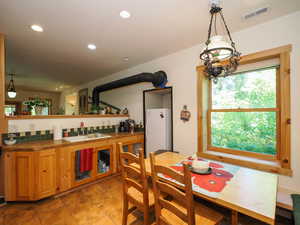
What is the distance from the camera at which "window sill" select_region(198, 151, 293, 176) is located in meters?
1.81

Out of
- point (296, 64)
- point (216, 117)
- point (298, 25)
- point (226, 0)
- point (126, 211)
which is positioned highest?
point (226, 0)

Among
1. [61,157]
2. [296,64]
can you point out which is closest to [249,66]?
[296,64]

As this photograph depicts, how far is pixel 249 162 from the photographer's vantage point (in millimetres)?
2031

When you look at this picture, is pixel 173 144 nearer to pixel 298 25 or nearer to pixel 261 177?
pixel 261 177

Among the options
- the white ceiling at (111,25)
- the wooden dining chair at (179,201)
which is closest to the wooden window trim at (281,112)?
the white ceiling at (111,25)

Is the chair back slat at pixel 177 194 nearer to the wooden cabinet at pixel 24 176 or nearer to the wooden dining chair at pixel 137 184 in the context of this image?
the wooden dining chair at pixel 137 184

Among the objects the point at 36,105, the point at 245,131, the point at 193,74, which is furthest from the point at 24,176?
the point at 245,131

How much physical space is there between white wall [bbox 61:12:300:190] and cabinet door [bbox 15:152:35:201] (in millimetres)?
2363

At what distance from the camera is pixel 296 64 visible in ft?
5.63

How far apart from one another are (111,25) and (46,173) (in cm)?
244

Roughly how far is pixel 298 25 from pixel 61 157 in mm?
3832

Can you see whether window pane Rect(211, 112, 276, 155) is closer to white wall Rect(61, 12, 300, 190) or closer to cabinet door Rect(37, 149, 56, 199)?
white wall Rect(61, 12, 300, 190)

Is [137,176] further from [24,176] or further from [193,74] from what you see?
[193,74]

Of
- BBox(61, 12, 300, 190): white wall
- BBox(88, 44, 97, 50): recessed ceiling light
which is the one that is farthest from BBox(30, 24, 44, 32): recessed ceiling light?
BBox(61, 12, 300, 190): white wall
